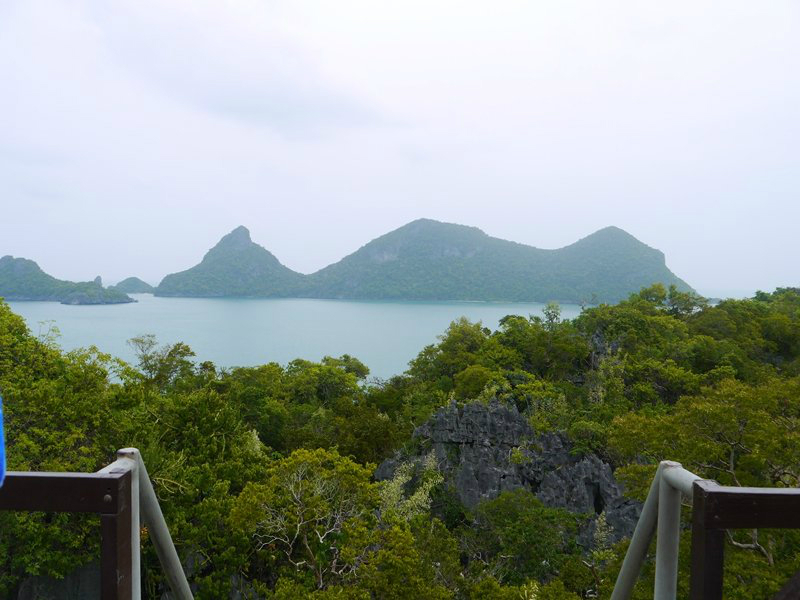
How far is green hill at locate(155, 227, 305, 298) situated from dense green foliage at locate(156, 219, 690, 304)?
0.26m

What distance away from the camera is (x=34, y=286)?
276ft

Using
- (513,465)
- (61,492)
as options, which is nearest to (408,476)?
(513,465)

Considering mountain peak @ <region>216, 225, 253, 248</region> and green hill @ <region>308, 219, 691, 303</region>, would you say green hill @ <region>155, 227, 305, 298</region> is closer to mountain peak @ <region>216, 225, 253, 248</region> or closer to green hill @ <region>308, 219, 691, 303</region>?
mountain peak @ <region>216, 225, 253, 248</region>

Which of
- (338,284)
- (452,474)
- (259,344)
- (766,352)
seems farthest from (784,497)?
(338,284)

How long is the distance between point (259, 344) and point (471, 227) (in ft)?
236

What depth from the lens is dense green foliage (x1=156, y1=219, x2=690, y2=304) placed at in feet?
296

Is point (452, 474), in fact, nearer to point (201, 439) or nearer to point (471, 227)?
point (201, 439)

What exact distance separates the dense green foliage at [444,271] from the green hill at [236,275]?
0.26 metres

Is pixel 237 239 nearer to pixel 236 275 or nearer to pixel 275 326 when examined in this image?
pixel 236 275

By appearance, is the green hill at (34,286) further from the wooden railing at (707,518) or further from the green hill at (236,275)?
the wooden railing at (707,518)

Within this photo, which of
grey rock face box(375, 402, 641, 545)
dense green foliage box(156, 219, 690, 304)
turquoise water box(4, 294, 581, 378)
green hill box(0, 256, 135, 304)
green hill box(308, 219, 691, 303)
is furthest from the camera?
dense green foliage box(156, 219, 690, 304)

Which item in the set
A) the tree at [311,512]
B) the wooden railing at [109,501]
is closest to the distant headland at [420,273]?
the tree at [311,512]

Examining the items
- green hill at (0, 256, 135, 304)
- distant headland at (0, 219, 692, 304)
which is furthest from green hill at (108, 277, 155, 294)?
green hill at (0, 256, 135, 304)

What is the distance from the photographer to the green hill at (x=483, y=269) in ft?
292
